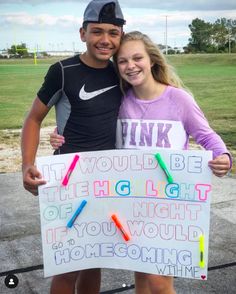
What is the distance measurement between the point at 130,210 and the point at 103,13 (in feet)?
3.07

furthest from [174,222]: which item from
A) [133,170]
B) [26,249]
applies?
[26,249]

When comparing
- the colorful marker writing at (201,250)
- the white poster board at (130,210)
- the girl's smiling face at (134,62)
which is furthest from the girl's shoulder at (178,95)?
the colorful marker writing at (201,250)

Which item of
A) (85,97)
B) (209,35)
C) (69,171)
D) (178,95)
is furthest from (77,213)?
(209,35)

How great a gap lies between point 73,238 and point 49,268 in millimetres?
180

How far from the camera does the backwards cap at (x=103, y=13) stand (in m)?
2.17

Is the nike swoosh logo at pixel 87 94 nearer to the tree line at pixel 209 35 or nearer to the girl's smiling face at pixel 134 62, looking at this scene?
the girl's smiling face at pixel 134 62

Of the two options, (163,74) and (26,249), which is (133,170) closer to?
(163,74)

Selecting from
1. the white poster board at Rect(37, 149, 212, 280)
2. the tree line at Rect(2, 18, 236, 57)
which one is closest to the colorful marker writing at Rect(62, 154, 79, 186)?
the white poster board at Rect(37, 149, 212, 280)

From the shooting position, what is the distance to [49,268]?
224 cm

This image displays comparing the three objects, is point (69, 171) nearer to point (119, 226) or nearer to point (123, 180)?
point (123, 180)

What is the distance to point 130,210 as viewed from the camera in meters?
2.25

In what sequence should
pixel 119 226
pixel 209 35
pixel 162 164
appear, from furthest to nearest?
pixel 209 35
pixel 119 226
pixel 162 164

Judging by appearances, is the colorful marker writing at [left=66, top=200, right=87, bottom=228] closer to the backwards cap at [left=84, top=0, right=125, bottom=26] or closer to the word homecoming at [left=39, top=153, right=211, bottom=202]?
the word homecoming at [left=39, top=153, right=211, bottom=202]

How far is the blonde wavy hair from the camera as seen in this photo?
7.32 ft
